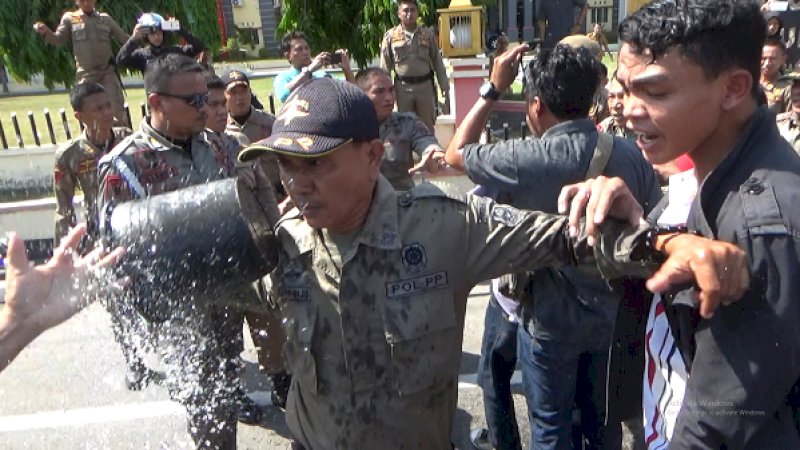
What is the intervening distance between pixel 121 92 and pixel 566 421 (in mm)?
9529

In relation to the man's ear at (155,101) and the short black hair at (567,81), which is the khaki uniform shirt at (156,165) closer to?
the man's ear at (155,101)

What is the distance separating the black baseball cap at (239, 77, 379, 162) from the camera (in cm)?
179

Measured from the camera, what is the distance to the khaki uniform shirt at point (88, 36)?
9.98 m

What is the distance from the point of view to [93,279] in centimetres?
185

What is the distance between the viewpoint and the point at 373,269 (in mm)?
1954

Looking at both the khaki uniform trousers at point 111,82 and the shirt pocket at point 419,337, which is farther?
the khaki uniform trousers at point 111,82

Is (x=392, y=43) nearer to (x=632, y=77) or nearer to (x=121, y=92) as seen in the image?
(x=121, y=92)

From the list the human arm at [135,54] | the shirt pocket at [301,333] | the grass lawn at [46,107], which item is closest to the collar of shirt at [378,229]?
the shirt pocket at [301,333]

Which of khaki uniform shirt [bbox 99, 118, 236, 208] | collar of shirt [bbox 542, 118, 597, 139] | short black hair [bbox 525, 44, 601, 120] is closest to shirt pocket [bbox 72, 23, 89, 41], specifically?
khaki uniform shirt [bbox 99, 118, 236, 208]

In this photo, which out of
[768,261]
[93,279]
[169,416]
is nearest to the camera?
[768,261]

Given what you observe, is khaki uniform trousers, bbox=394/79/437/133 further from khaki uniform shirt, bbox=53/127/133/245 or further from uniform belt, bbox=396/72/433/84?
khaki uniform shirt, bbox=53/127/133/245

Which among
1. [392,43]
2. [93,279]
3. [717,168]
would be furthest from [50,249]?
Answer: [717,168]

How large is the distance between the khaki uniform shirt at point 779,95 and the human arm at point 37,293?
5.57 m

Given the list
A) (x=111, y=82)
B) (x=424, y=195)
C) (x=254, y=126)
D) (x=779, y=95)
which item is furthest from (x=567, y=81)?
(x=111, y=82)
